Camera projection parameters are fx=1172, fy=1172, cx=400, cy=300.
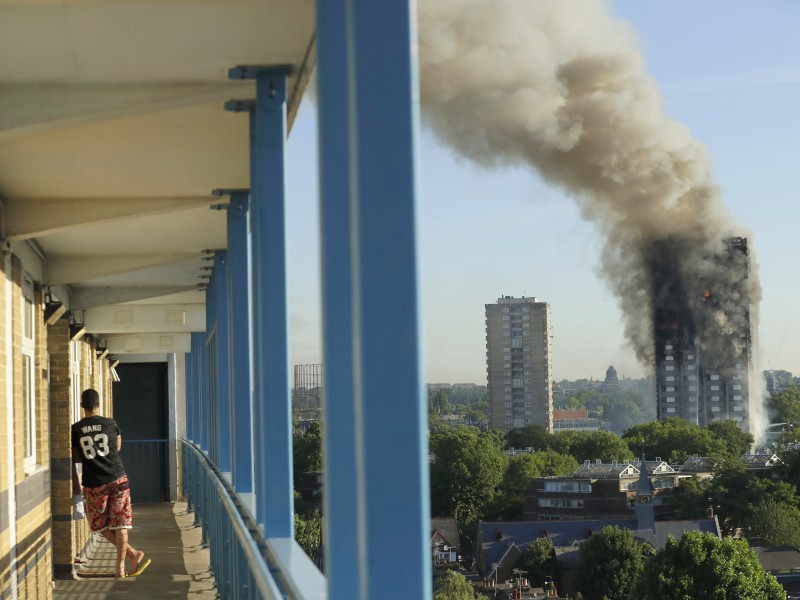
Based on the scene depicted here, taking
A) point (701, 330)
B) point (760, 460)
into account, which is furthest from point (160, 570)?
point (701, 330)

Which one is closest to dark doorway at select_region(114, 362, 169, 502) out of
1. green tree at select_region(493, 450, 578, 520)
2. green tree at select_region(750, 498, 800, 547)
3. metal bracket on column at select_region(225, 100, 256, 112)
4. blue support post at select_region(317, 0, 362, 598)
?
metal bracket on column at select_region(225, 100, 256, 112)

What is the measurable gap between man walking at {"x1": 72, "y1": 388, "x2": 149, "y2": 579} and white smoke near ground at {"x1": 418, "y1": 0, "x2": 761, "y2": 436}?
57.6 metres

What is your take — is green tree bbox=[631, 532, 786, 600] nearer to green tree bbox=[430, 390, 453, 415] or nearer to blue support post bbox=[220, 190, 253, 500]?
green tree bbox=[430, 390, 453, 415]

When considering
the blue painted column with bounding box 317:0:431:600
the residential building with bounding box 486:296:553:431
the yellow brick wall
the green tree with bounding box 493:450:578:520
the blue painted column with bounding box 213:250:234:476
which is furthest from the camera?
the residential building with bounding box 486:296:553:431

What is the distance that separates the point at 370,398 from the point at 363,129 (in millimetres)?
420

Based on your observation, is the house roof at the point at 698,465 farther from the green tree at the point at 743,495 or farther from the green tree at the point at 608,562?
the green tree at the point at 608,562

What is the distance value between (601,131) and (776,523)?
1104 inches

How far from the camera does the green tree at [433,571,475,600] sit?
48106mm

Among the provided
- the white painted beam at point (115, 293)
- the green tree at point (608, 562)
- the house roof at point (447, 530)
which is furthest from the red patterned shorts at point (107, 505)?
the house roof at point (447, 530)

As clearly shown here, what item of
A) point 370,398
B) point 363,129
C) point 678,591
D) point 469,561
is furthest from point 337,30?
point 469,561

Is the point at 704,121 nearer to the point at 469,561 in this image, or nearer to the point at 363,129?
the point at 469,561

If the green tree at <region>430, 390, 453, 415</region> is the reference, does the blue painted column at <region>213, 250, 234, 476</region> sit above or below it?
above

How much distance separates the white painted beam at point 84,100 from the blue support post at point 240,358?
1636 millimetres

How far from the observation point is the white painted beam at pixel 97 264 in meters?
7.54
